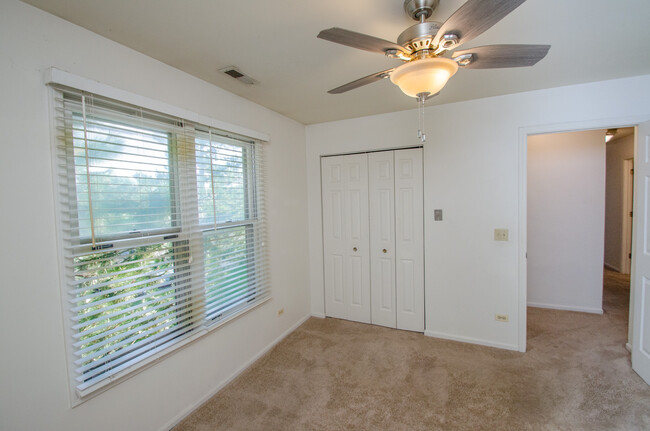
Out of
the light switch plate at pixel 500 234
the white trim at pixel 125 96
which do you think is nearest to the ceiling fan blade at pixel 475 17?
the white trim at pixel 125 96

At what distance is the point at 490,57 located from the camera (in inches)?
48.9

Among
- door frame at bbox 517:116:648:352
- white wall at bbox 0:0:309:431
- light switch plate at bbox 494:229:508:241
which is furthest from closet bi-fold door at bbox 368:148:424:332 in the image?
white wall at bbox 0:0:309:431

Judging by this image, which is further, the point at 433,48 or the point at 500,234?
the point at 500,234

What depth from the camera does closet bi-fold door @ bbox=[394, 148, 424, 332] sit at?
3.00 meters

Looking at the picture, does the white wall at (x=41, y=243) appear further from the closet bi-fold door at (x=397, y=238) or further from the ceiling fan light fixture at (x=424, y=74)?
the closet bi-fold door at (x=397, y=238)

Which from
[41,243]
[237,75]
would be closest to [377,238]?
[237,75]

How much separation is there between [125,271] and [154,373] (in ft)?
2.30

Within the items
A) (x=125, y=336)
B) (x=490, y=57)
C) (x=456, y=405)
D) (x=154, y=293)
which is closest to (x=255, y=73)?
(x=490, y=57)

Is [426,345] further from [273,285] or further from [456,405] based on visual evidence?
[273,285]

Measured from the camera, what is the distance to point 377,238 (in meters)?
3.23

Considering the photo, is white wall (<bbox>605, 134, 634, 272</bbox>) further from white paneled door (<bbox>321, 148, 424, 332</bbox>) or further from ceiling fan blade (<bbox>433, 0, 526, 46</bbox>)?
ceiling fan blade (<bbox>433, 0, 526, 46</bbox>)

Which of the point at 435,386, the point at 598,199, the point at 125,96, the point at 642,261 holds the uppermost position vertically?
the point at 125,96

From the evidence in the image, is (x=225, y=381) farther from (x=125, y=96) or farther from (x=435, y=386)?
(x=125, y=96)

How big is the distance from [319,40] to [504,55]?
954 mm
